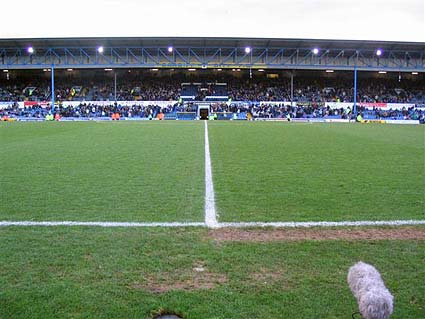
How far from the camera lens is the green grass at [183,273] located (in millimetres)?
3910

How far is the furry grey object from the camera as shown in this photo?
7.79ft

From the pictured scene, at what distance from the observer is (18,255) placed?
5230 mm

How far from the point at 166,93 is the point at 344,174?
53.0 m

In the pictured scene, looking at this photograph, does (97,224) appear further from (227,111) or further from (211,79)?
(211,79)

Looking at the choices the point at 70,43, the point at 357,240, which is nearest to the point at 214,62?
the point at 70,43

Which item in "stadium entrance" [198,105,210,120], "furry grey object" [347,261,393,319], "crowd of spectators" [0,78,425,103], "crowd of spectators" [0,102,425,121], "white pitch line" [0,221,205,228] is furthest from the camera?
"crowd of spectators" [0,78,425,103]

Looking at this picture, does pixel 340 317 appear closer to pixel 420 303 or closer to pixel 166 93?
pixel 420 303

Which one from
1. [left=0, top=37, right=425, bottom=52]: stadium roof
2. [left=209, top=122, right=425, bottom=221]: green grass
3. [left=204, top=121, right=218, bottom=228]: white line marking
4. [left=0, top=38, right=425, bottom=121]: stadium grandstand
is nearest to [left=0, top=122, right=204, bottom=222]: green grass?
[left=204, top=121, right=218, bottom=228]: white line marking

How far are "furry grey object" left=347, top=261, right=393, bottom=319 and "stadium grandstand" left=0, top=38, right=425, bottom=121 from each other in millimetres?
52542

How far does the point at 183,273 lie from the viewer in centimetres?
474

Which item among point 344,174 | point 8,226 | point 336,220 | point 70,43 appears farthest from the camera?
point 70,43

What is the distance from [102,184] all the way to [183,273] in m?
5.64

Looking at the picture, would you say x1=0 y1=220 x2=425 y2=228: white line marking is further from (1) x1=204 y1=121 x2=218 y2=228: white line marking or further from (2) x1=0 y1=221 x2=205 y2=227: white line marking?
(1) x1=204 y1=121 x2=218 y2=228: white line marking

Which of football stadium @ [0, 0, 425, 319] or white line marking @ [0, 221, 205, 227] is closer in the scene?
football stadium @ [0, 0, 425, 319]
